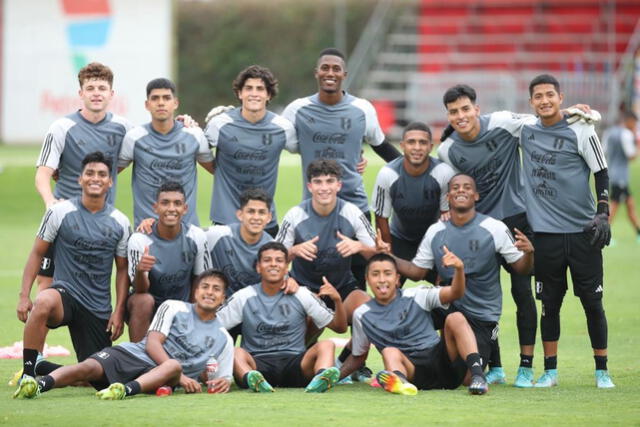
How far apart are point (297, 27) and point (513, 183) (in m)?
40.9

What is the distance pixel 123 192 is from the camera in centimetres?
2375

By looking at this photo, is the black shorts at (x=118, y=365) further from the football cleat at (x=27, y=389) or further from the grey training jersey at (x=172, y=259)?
the grey training jersey at (x=172, y=259)

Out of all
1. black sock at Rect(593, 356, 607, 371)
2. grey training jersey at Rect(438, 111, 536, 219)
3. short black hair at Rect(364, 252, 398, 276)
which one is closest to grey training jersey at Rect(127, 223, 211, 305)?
short black hair at Rect(364, 252, 398, 276)

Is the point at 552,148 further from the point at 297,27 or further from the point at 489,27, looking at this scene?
the point at 297,27

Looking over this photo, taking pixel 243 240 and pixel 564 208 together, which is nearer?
pixel 564 208

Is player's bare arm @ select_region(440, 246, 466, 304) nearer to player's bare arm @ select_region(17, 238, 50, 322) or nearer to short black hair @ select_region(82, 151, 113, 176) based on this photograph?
short black hair @ select_region(82, 151, 113, 176)

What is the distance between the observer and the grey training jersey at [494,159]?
30.7 feet

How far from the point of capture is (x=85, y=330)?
9.10 meters

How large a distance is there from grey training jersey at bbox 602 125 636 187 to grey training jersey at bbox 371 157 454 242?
10748mm

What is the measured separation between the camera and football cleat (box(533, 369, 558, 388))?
893 centimetres

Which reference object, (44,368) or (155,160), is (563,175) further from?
(44,368)

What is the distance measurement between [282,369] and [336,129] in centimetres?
212

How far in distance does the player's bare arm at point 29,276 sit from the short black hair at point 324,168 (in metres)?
2.05

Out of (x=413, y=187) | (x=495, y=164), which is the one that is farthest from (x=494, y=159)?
(x=413, y=187)
